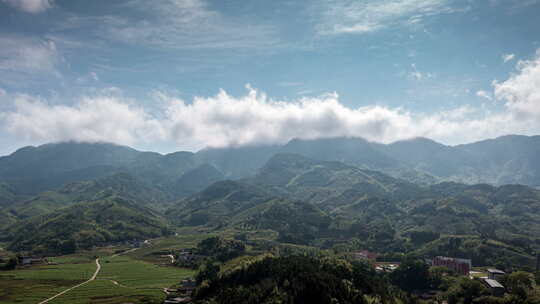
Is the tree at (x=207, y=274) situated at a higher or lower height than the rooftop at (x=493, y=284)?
higher

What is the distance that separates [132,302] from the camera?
446ft

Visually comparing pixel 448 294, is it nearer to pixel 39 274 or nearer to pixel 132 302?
pixel 132 302

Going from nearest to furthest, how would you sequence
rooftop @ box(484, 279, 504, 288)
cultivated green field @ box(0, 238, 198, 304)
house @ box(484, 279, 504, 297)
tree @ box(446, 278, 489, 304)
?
cultivated green field @ box(0, 238, 198, 304)
tree @ box(446, 278, 489, 304)
house @ box(484, 279, 504, 297)
rooftop @ box(484, 279, 504, 288)

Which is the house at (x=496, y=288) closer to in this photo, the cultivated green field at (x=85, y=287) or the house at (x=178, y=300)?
the house at (x=178, y=300)

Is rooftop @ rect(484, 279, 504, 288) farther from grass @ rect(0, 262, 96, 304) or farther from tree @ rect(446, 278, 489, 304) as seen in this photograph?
grass @ rect(0, 262, 96, 304)

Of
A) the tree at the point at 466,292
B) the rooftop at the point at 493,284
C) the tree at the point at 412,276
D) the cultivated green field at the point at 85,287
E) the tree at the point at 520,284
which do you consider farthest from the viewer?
the tree at the point at 412,276

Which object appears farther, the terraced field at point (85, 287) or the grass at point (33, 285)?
the grass at point (33, 285)

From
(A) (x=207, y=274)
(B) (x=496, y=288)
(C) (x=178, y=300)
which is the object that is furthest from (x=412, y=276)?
(C) (x=178, y=300)

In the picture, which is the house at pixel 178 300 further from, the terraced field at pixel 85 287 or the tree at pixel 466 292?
the tree at pixel 466 292

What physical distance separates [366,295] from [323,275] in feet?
55.8

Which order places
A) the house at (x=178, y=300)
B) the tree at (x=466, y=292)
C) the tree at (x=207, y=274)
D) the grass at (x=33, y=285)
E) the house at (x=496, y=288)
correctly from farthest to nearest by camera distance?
the tree at (x=207, y=274), the house at (x=496, y=288), the tree at (x=466, y=292), the grass at (x=33, y=285), the house at (x=178, y=300)

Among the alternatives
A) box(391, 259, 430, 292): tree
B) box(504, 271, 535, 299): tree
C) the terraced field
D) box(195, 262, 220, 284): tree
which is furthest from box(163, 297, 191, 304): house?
box(504, 271, 535, 299): tree

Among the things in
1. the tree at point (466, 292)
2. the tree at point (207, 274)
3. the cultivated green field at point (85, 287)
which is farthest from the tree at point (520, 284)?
the cultivated green field at point (85, 287)

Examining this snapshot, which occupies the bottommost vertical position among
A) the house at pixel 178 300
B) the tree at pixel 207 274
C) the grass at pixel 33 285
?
the house at pixel 178 300
